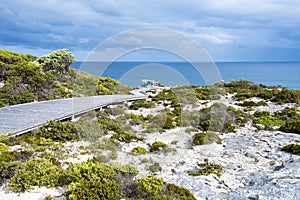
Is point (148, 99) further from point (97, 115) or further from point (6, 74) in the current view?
point (6, 74)

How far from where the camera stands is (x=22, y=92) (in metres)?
19.8

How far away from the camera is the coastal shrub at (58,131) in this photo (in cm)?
1177

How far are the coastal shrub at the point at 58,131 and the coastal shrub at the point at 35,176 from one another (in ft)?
11.2

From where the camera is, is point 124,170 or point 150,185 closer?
point 150,185

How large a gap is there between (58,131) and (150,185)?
6440mm

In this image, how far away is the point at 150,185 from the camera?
24.2 feet

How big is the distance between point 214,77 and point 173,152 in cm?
1080

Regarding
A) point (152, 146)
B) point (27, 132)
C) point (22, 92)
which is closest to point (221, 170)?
point (152, 146)

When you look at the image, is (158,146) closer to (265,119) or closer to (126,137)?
(126,137)

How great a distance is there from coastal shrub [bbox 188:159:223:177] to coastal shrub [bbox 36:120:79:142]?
5.94 meters

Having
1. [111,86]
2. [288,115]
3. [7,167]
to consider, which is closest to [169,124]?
[288,115]

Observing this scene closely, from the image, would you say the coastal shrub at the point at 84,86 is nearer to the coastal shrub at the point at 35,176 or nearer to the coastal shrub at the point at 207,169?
the coastal shrub at the point at 35,176

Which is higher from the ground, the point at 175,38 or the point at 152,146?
the point at 175,38

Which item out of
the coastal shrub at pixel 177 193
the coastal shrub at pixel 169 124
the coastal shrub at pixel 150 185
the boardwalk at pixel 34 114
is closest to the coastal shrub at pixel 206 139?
the coastal shrub at pixel 169 124
